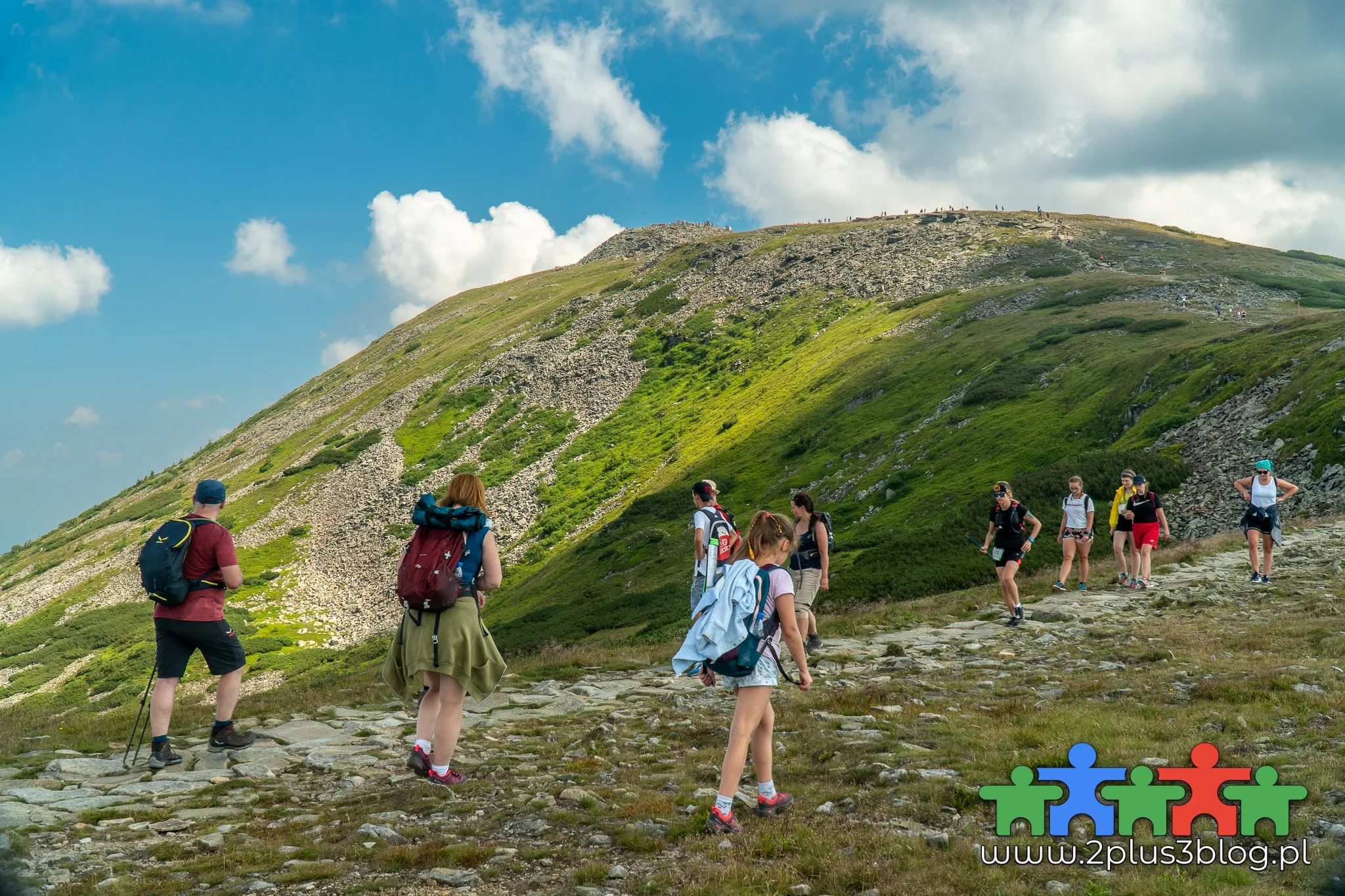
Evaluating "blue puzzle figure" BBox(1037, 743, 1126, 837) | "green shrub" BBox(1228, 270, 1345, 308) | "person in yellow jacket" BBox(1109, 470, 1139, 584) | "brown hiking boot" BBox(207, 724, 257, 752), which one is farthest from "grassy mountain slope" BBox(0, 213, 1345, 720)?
"blue puzzle figure" BBox(1037, 743, 1126, 837)

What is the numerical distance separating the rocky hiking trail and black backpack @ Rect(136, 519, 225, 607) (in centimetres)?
232

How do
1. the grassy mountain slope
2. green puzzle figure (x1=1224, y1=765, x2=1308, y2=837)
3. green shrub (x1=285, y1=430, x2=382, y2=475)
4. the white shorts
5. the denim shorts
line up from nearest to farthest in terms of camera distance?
green puzzle figure (x1=1224, y1=765, x2=1308, y2=837), the denim shorts, the white shorts, the grassy mountain slope, green shrub (x1=285, y1=430, x2=382, y2=475)

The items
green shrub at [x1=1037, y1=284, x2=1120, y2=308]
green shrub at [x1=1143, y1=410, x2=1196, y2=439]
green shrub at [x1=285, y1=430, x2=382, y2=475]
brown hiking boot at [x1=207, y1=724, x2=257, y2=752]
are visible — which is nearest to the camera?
brown hiking boot at [x1=207, y1=724, x2=257, y2=752]

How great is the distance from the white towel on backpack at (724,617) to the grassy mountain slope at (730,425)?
19896mm

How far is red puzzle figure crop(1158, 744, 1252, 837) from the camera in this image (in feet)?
20.9

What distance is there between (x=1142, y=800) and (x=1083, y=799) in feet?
1.57

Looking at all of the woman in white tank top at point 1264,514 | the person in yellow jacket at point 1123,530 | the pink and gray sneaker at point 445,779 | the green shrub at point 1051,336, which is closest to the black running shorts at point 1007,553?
the person in yellow jacket at point 1123,530

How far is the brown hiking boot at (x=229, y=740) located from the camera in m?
11.1

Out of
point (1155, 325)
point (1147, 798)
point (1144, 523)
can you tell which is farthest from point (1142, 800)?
point (1155, 325)

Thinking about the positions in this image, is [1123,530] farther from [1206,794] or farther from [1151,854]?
[1151,854]

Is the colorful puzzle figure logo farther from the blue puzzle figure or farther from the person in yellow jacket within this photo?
the person in yellow jacket

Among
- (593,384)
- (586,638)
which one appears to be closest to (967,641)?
(586,638)

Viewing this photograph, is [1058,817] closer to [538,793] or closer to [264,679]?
[538,793]

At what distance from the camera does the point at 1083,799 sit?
6.83 metres
